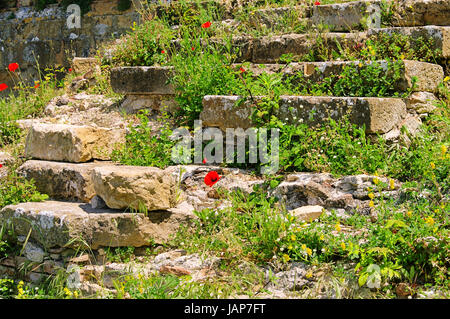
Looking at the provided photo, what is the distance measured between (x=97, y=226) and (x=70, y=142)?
1197 millimetres

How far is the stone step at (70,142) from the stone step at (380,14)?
272 centimetres

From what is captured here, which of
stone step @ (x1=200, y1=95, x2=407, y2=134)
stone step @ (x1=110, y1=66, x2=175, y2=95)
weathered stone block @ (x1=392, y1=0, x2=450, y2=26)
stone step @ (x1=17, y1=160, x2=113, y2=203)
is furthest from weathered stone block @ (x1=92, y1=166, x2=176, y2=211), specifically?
weathered stone block @ (x1=392, y1=0, x2=450, y2=26)

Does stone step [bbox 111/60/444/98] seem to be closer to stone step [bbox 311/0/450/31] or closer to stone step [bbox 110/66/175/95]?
stone step [bbox 110/66/175/95]

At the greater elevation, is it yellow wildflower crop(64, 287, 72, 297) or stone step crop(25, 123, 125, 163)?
stone step crop(25, 123, 125, 163)

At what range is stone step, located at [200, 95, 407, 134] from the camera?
14.5ft

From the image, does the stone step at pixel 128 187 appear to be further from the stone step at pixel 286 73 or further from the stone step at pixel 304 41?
the stone step at pixel 304 41

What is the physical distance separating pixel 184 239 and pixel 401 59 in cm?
262

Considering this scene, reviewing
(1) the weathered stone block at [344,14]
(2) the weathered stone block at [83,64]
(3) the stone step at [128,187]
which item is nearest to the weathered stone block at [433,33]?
(1) the weathered stone block at [344,14]

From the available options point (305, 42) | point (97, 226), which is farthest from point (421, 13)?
point (97, 226)

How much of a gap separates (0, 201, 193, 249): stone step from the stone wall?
4886 mm

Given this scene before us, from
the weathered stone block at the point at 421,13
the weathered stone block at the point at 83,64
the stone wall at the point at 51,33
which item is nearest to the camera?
the weathered stone block at the point at 421,13

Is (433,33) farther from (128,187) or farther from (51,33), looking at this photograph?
(51,33)

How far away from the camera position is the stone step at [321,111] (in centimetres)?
443
